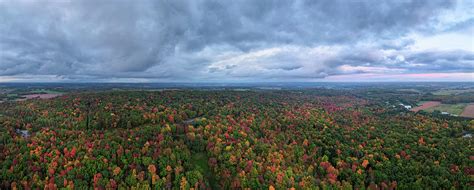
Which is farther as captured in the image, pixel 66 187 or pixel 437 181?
pixel 437 181

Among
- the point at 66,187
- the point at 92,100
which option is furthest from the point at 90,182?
the point at 92,100

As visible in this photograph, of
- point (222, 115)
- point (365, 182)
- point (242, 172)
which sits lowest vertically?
point (365, 182)

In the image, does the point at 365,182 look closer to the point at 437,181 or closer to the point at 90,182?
the point at 437,181

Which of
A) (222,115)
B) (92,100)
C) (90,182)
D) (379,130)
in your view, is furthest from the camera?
(92,100)

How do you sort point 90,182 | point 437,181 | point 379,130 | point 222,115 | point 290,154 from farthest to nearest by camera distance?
point 222,115 < point 379,130 < point 290,154 < point 437,181 < point 90,182

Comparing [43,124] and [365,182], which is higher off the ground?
[43,124]

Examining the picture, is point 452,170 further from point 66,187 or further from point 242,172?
point 66,187
